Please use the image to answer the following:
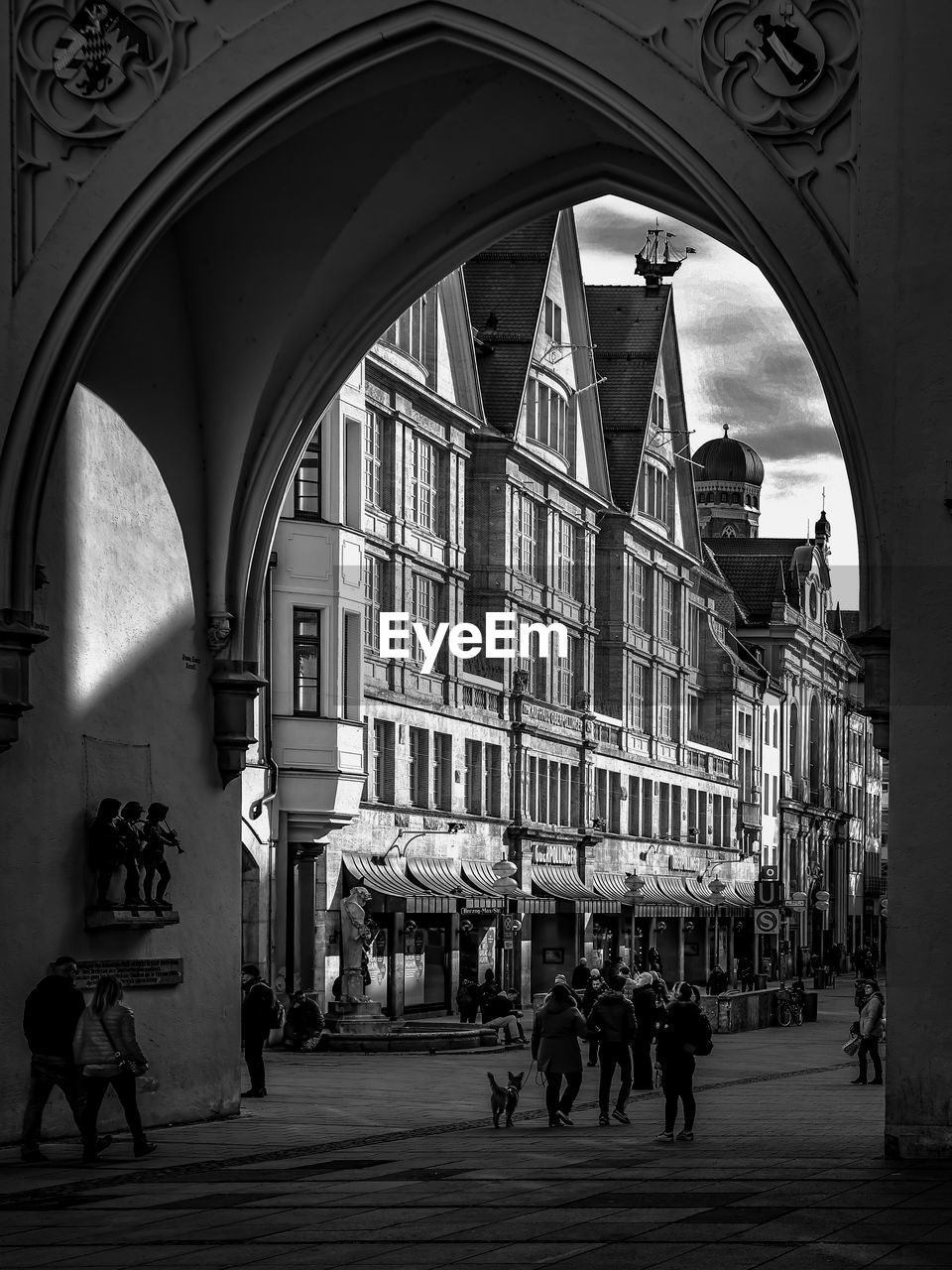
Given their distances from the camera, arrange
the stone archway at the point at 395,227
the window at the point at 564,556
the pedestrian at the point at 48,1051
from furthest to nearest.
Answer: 1. the window at the point at 564,556
2. the pedestrian at the point at 48,1051
3. the stone archway at the point at 395,227

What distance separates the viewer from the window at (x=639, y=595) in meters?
72.8

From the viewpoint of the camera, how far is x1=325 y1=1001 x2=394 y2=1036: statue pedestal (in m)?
38.8

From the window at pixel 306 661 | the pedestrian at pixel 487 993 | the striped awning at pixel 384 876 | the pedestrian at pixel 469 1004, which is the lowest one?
the pedestrian at pixel 469 1004

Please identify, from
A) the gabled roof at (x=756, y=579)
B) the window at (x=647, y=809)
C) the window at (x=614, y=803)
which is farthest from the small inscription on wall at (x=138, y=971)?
the gabled roof at (x=756, y=579)

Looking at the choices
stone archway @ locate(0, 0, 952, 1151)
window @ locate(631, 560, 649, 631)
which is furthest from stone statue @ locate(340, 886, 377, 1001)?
window @ locate(631, 560, 649, 631)

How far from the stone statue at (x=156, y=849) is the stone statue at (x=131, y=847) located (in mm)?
89

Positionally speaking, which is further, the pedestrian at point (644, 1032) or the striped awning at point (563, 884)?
the striped awning at point (563, 884)

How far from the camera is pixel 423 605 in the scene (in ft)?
173

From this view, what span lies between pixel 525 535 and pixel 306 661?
18234 millimetres

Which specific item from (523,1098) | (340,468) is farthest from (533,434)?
(523,1098)

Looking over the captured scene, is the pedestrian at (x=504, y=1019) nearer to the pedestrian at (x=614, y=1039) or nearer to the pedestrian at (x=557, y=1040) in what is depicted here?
the pedestrian at (x=614, y=1039)

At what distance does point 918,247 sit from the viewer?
16.5 m

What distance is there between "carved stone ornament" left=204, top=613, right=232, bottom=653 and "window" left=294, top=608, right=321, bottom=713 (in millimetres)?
21222

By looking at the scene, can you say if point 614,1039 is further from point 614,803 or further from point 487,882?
point 614,803
